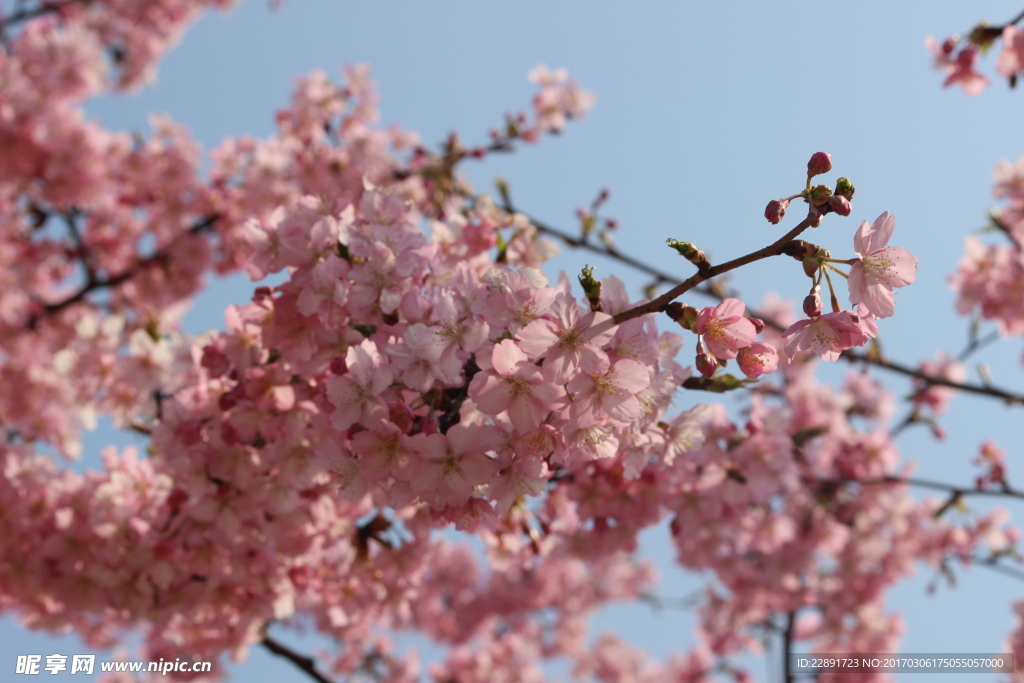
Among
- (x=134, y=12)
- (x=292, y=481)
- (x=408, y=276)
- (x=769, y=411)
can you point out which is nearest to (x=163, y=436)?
(x=292, y=481)

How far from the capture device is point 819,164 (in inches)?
57.0

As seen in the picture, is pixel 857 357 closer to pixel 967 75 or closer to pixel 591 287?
pixel 967 75

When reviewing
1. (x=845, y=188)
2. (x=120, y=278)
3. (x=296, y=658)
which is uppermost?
(x=120, y=278)

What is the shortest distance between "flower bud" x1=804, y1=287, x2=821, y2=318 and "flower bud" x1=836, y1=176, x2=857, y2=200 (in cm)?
22

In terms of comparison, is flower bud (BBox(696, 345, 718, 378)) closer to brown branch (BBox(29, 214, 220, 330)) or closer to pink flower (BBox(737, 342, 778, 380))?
pink flower (BBox(737, 342, 778, 380))

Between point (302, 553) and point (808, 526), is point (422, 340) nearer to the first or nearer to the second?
point (302, 553)

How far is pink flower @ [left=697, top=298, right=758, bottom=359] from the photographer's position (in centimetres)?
152

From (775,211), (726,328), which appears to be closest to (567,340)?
(726,328)

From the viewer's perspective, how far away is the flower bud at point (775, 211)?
1.42 m

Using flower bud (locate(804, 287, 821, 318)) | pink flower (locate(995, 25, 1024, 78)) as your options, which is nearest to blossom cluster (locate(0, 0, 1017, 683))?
flower bud (locate(804, 287, 821, 318))

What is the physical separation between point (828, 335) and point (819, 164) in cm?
40

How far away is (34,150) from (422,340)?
693 cm

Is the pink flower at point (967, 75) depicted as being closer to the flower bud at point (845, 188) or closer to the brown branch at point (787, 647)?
the flower bud at point (845, 188)

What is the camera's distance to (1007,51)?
11.7 feet
